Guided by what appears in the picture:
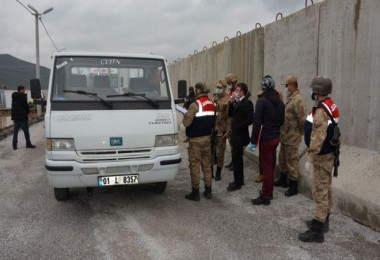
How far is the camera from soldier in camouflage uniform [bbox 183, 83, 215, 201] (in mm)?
5336

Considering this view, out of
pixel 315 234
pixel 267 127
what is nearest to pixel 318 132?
pixel 315 234

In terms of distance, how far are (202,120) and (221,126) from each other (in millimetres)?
1487

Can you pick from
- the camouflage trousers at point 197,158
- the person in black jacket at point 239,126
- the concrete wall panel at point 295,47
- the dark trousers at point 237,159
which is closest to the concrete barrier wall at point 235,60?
the concrete wall panel at point 295,47

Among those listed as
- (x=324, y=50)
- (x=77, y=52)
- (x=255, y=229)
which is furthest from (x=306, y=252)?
(x=77, y=52)

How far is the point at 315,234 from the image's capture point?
159 inches

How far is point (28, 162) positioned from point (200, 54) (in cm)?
840

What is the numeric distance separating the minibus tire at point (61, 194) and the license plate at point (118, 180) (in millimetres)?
978

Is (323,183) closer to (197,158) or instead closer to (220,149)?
(197,158)

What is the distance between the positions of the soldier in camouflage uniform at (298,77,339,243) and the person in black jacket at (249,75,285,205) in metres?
1.05

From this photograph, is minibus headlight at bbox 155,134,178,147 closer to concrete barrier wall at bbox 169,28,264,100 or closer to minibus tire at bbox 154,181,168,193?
minibus tire at bbox 154,181,168,193

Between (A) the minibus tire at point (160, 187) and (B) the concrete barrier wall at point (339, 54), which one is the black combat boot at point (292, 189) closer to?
(B) the concrete barrier wall at point (339, 54)

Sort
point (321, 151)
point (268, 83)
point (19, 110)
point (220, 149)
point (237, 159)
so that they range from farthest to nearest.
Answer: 1. point (19, 110)
2. point (220, 149)
3. point (237, 159)
4. point (268, 83)
5. point (321, 151)

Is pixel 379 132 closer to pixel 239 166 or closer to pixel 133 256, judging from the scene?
pixel 239 166

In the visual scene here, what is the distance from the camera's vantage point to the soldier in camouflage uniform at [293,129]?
558cm
